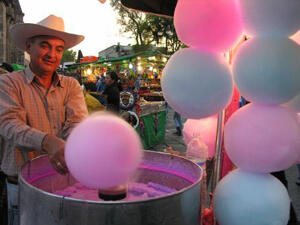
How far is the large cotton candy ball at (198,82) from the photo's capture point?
45.6 inches

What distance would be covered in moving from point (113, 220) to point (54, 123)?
0.99m

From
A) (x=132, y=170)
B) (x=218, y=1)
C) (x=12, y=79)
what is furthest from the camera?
(x=12, y=79)

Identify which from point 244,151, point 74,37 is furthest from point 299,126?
point 74,37

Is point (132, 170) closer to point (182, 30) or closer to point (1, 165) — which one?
point (182, 30)

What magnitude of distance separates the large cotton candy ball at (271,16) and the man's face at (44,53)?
3.52 feet

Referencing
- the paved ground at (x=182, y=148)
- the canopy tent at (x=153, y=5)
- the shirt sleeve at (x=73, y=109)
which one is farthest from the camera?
the paved ground at (x=182, y=148)

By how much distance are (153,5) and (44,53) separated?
93 cm

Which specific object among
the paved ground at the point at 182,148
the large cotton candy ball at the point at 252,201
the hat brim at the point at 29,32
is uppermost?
the hat brim at the point at 29,32

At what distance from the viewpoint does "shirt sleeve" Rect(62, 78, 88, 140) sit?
173 centimetres

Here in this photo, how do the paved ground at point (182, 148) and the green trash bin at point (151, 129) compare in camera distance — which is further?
the green trash bin at point (151, 129)

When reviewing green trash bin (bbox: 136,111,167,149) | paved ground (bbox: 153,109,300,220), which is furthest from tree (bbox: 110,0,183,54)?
green trash bin (bbox: 136,111,167,149)

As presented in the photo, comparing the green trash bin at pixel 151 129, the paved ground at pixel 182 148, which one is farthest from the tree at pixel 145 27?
the green trash bin at pixel 151 129

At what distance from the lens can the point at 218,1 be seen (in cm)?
115

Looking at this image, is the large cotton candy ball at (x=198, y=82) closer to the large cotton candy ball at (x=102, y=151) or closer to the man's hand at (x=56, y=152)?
the large cotton candy ball at (x=102, y=151)
